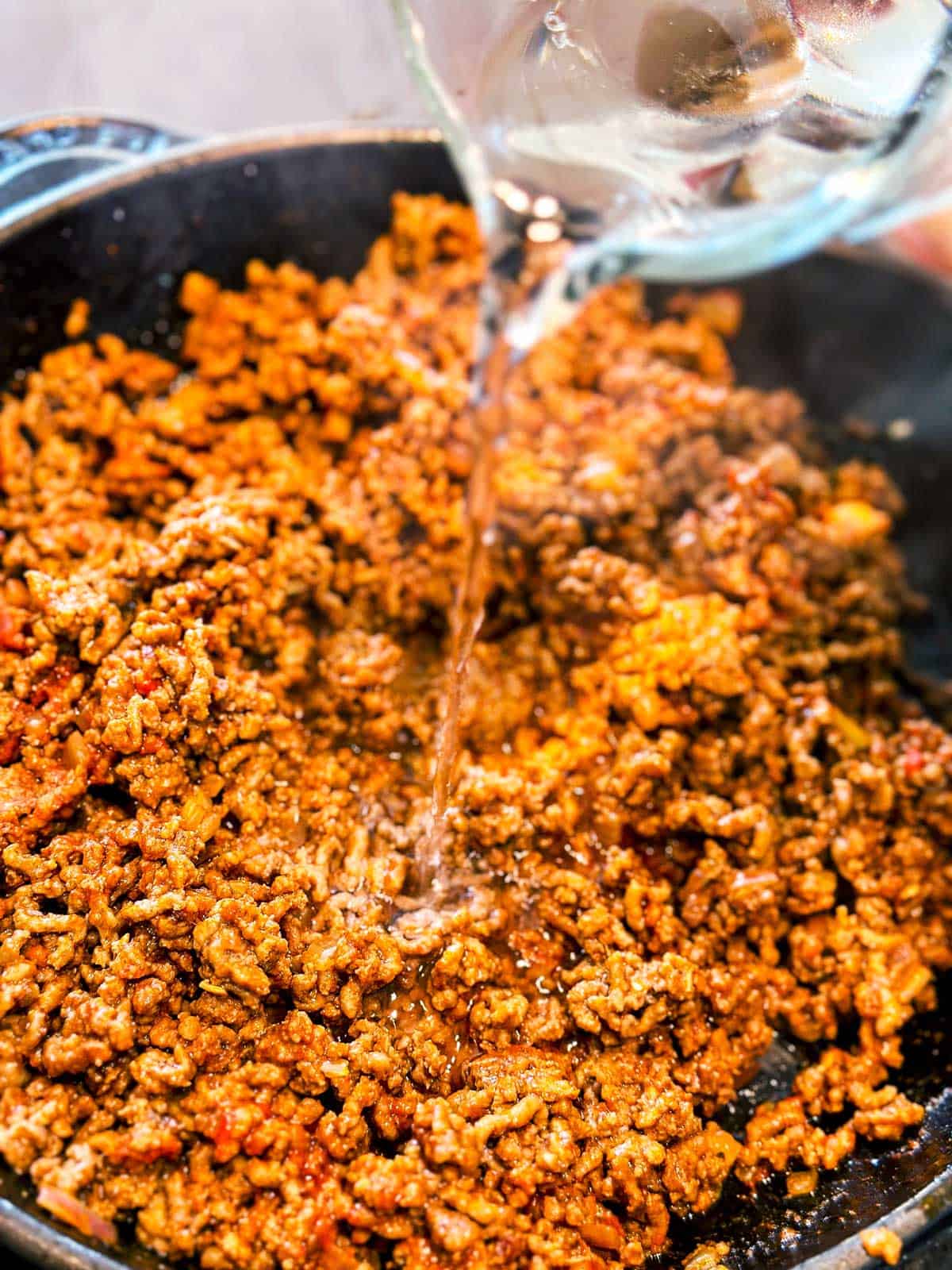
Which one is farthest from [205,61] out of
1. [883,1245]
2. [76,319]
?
[883,1245]

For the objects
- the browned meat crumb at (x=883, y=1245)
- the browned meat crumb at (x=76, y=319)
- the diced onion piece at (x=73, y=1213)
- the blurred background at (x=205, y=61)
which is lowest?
the browned meat crumb at (x=883, y=1245)

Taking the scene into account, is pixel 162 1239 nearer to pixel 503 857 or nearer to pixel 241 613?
pixel 503 857

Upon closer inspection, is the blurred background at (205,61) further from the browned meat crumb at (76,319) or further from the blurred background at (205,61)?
the browned meat crumb at (76,319)

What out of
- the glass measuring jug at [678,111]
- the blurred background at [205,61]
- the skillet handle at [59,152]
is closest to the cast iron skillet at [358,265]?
the skillet handle at [59,152]

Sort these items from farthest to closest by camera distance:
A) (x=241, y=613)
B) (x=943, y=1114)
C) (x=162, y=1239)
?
(x=241, y=613), (x=943, y=1114), (x=162, y=1239)

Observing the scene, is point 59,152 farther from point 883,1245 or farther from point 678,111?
point 883,1245

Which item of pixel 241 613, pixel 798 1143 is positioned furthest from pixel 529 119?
pixel 798 1143

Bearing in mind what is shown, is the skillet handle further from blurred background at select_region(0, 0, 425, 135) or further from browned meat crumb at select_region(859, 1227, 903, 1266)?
browned meat crumb at select_region(859, 1227, 903, 1266)
